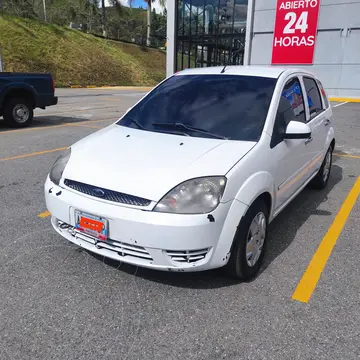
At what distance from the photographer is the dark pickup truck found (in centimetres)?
905

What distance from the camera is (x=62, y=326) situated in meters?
2.39

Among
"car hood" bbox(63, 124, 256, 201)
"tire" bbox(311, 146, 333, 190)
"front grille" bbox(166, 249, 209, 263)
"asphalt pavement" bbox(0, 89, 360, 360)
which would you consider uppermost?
"car hood" bbox(63, 124, 256, 201)

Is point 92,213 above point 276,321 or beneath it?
above

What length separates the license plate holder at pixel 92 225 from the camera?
2.57 meters

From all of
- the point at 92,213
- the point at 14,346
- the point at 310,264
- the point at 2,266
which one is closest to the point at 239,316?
the point at 310,264

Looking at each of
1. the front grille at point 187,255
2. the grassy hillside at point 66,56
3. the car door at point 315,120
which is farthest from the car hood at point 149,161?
the grassy hillside at point 66,56

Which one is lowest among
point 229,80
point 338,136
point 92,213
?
point 338,136

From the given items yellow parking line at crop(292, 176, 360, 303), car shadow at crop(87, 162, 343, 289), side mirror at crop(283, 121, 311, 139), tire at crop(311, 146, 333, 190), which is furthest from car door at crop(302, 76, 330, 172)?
side mirror at crop(283, 121, 311, 139)

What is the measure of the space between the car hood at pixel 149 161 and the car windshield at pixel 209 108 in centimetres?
19

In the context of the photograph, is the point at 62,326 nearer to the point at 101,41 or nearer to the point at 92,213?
the point at 92,213

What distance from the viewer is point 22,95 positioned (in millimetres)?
9461

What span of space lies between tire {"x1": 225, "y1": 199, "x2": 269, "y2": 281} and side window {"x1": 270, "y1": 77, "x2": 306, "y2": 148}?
60 cm

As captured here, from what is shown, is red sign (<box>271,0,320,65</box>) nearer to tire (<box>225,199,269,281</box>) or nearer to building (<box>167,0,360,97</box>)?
building (<box>167,0,360,97</box>)

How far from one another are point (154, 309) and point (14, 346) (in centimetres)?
89
